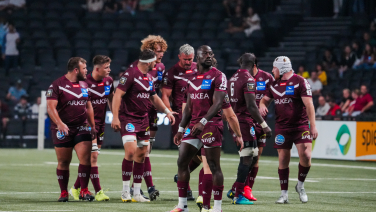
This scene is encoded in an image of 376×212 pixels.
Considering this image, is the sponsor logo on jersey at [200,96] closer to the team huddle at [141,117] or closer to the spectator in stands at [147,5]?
the team huddle at [141,117]

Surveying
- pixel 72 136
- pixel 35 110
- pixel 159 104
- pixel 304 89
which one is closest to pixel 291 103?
pixel 304 89

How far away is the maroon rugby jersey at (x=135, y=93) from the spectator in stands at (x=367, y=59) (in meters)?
14.3

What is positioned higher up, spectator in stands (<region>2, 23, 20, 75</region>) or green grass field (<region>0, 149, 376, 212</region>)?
spectator in stands (<region>2, 23, 20, 75</region>)

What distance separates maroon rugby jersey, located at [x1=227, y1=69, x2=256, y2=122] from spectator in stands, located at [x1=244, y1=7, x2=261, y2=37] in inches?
678

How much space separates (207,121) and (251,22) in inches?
781

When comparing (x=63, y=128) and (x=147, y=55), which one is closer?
(x=63, y=128)

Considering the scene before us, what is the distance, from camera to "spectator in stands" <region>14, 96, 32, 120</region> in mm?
24938

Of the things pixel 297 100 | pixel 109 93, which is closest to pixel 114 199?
pixel 109 93

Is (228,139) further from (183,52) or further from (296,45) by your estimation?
(183,52)

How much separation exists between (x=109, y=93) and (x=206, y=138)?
10.3 ft

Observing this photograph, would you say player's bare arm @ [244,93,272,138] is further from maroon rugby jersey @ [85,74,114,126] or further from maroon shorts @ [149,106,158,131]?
maroon rugby jersey @ [85,74,114,126]

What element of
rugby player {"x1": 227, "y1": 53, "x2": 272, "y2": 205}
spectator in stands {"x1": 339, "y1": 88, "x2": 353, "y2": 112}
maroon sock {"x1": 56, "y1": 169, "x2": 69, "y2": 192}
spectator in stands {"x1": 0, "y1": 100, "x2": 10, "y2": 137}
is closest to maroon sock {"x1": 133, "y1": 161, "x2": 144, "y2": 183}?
maroon sock {"x1": 56, "y1": 169, "x2": 69, "y2": 192}

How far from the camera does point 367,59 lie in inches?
906

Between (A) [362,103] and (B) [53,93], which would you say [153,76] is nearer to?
(B) [53,93]
